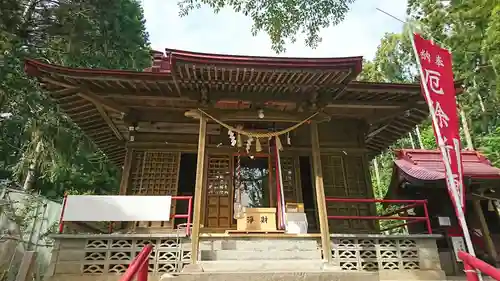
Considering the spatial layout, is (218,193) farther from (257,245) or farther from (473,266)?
(473,266)

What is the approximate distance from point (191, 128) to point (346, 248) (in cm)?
446

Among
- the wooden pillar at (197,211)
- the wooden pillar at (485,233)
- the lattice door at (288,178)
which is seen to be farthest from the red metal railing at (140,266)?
the wooden pillar at (485,233)

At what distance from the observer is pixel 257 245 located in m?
5.82

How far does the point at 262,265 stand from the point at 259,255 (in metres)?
0.30

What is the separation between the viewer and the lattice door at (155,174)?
7.83 metres

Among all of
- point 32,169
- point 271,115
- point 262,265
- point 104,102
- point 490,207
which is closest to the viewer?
point 262,265

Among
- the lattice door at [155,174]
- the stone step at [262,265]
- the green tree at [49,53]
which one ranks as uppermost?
the green tree at [49,53]

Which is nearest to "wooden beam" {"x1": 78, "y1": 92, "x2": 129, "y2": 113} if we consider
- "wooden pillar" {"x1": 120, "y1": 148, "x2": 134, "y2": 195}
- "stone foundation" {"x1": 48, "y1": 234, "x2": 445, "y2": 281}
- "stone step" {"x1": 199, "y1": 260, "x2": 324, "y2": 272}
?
"wooden pillar" {"x1": 120, "y1": 148, "x2": 134, "y2": 195}

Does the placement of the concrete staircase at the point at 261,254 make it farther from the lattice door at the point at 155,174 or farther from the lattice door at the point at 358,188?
the lattice door at the point at 358,188

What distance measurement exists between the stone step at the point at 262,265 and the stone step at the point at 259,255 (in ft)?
0.54

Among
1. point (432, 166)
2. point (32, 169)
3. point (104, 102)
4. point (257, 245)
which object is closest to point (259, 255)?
point (257, 245)

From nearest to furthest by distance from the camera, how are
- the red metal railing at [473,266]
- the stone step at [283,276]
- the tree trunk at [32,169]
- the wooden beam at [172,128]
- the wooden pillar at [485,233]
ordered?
the red metal railing at [473,266]
the stone step at [283,276]
the wooden beam at [172,128]
the wooden pillar at [485,233]
the tree trunk at [32,169]

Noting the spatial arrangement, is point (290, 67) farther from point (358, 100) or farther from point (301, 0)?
point (301, 0)

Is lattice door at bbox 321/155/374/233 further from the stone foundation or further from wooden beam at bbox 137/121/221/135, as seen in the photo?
wooden beam at bbox 137/121/221/135
